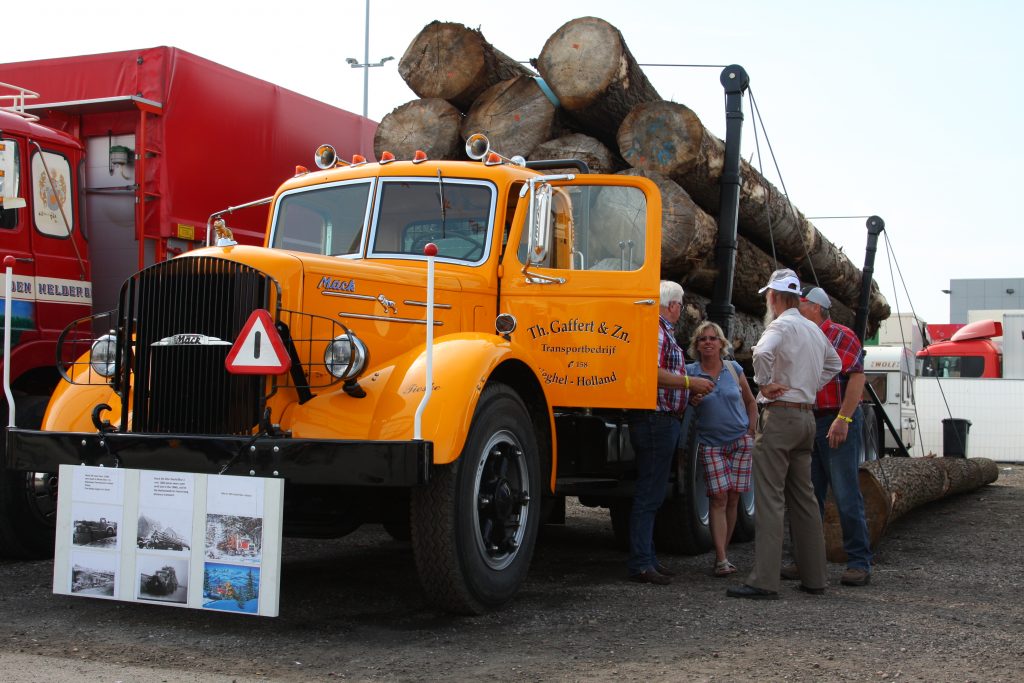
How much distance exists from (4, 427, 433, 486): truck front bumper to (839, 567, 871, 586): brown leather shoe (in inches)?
120

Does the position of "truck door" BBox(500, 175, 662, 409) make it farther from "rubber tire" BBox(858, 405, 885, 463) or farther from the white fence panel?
Result: the white fence panel

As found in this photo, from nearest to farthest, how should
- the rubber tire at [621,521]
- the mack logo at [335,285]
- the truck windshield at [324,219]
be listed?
1. the mack logo at [335,285]
2. the truck windshield at [324,219]
3. the rubber tire at [621,521]

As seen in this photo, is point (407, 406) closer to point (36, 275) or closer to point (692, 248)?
point (36, 275)

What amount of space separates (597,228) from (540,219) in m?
0.85

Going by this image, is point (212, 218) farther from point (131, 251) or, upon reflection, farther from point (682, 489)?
point (682, 489)

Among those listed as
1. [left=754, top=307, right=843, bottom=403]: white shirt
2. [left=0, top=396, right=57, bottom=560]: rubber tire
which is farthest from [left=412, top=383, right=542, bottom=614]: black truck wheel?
[left=0, top=396, right=57, bottom=560]: rubber tire

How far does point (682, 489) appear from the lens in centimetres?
759

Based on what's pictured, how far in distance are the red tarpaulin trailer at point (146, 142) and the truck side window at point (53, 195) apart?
0.77ft

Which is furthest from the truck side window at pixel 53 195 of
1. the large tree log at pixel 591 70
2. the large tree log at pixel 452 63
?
the large tree log at pixel 591 70

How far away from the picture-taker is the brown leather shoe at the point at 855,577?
21.4ft

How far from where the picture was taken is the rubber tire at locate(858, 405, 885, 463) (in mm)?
11648

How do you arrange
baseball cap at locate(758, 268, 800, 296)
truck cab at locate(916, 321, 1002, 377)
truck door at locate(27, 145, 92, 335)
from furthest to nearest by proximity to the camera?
truck cab at locate(916, 321, 1002, 377) < truck door at locate(27, 145, 92, 335) < baseball cap at locate(758, 268, 800, 296)

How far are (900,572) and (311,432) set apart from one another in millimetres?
4121

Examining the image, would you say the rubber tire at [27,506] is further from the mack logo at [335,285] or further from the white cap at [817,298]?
the white cap at [817,298]
